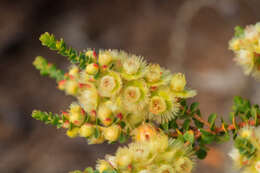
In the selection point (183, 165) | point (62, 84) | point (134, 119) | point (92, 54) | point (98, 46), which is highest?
point (98, 46)

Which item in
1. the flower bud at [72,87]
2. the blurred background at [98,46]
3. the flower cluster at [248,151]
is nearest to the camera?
the flower cluster at [248,151]

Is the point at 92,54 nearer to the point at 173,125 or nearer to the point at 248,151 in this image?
the point at 173,125

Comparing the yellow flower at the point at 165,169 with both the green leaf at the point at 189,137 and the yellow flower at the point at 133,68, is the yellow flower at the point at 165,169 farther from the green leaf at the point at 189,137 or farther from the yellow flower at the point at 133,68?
the yellow flower at the point at 133,68

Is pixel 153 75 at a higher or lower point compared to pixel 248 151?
higher

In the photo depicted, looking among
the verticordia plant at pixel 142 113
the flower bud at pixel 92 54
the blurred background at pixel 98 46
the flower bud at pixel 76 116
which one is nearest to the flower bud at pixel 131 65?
the verticordia plant at pixel 142 113

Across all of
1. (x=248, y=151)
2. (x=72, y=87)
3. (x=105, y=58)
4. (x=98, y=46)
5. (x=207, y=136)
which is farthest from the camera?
(x=98, y=46)

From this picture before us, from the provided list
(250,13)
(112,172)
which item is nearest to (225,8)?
(250,13)

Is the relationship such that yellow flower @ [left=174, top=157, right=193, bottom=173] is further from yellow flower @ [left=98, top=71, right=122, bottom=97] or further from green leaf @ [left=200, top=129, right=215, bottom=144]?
yellow flower @ [left=98, top=71, right=122, bottom=97]

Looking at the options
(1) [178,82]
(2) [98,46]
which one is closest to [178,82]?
(1) [178,82]
